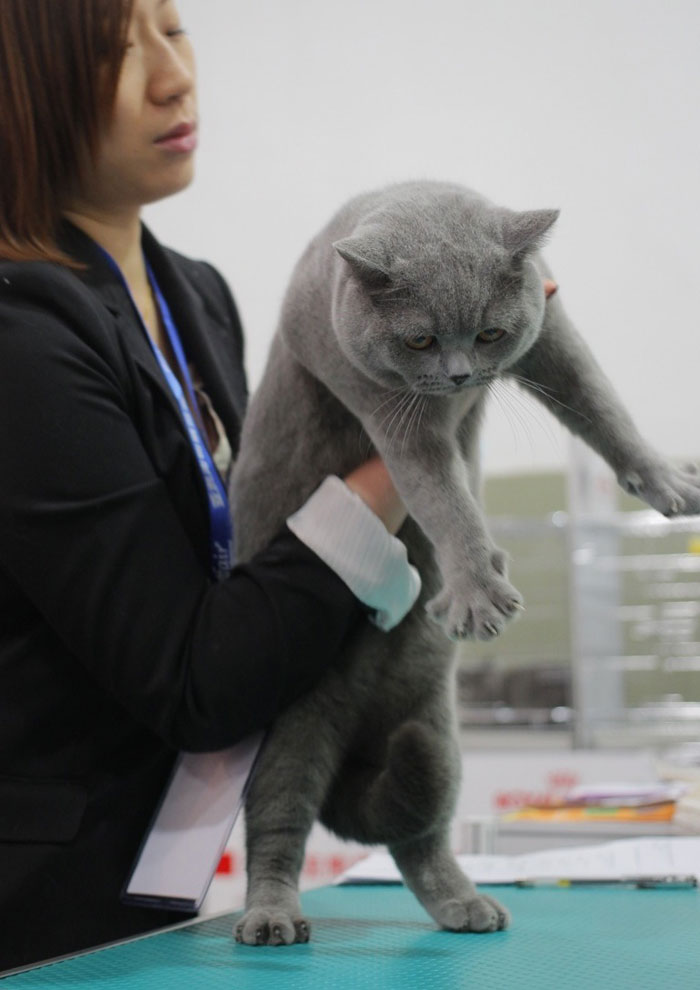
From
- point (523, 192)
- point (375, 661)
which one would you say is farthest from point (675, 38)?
point (375, 661)

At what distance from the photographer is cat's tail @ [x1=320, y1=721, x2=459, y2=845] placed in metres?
1.02

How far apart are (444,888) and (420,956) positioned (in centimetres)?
13

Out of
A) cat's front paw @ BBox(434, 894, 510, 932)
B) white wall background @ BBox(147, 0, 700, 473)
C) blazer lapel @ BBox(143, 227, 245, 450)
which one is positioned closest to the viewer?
cat's front paw @ BBox(434, 894, 510, 932)

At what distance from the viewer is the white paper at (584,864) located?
1315 mm

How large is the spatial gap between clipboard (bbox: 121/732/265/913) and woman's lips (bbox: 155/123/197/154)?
62 cm

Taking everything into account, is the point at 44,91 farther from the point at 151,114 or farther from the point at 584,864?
the point at 584,864

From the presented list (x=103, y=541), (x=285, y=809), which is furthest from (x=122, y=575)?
(x=285, y=809)

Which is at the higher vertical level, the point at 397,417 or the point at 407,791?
the point at 397,417

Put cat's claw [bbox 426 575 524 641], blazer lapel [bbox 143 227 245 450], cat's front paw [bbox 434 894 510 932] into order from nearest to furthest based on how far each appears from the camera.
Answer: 1. cat's claw [bbox 426 575 524 641]
2. cat's front paw [bbox 434 894 510 932]
3. blazer lapel [bbox 143 227 245 450]

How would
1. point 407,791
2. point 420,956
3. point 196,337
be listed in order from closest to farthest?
point 420,956 < point 407,791 < point 196,337

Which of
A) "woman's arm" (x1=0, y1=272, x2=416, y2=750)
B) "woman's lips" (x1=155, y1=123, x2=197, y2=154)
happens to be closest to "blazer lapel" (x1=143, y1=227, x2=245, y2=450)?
"woman's lips" (x1=155, y1=123, x2=197, y2=154)

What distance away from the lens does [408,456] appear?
92cm

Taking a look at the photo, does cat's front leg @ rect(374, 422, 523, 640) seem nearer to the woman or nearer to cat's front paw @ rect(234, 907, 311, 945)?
the woman

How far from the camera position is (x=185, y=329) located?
1.29 meters
